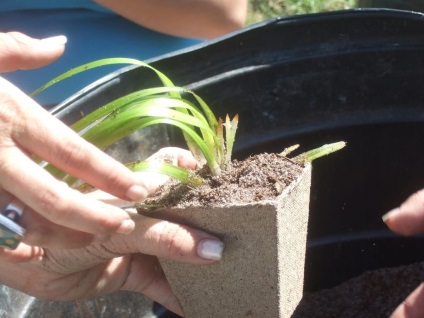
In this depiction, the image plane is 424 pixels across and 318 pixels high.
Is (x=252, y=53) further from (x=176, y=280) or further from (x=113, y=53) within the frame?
(x=176, y=280)

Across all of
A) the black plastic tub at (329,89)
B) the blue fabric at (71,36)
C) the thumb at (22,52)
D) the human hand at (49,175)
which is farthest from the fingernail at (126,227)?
the blue fabric at (71,36)

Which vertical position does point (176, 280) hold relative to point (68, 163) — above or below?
below

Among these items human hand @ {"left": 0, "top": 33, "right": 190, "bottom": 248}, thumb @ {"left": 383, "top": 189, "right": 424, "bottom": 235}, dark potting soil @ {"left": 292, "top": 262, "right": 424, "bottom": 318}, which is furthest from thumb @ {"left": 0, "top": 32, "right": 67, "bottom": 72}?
dark potting soil @ {"left": 292, "top": 262, "right": 424, "bottom": 318}

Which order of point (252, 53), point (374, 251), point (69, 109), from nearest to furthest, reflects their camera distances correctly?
point (69, 109), point (252, 53), point (374, 251)

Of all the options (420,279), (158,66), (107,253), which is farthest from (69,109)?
(420,279)

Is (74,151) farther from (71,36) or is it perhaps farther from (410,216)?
(71,36)

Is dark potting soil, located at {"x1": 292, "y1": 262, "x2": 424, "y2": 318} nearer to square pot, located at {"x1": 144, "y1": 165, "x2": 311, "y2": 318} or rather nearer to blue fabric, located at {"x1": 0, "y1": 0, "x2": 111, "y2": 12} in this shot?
square pot, located at {"x1": 144, "y1": 165, "x2": 311, "y2": 318}
